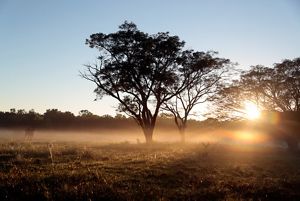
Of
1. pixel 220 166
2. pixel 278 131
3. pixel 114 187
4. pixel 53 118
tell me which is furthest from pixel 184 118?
pixel 53 118

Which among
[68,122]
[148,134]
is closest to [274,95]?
[148,134]

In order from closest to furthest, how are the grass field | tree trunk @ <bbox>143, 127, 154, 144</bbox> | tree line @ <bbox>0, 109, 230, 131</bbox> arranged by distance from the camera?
1. the grass field
2. tree trunk @ <bbox>143, 127, 154, 144</bbox>
3. tree line @ <bbox>0, 109, 230, 131</bbox>

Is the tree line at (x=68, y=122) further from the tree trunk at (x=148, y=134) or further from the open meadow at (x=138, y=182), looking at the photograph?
the open meadow at (x=138, y=182)

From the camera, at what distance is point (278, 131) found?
4344 centimetres

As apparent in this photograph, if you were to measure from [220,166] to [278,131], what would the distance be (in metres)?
27.4

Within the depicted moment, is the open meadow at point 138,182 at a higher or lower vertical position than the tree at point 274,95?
lower

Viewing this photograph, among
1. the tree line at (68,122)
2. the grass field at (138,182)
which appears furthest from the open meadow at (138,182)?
the tree line at (68,122)

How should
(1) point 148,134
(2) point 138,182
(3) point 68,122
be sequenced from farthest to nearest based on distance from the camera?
(3) point 68,122 → (1) point 148,134 → (2) point 138,182

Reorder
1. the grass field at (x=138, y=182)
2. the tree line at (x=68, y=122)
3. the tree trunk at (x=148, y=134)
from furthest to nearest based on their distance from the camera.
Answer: the tree line at (x=68, y=122) → the tree trunk at (x=148, y=134) → the grass field at (x=138, y=182)

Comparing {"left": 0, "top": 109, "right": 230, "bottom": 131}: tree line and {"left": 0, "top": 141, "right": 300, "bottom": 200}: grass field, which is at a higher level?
{"left": 0, "top": 109, "right": 230, "bottom": 131}: tree line

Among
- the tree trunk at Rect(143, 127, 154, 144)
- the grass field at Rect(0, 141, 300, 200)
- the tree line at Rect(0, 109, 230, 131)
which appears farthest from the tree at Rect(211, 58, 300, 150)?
the tree line at Rect(0, 109, 230, 131)

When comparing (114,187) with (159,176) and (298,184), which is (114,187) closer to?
(159,176)

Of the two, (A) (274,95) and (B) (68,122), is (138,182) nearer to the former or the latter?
(A) (274,95)

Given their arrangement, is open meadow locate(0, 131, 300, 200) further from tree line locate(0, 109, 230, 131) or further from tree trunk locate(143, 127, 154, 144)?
tree line locate(0, 109, 230, 131)
